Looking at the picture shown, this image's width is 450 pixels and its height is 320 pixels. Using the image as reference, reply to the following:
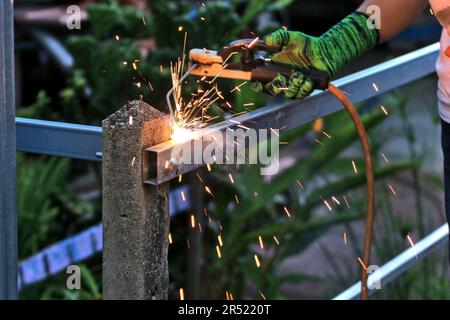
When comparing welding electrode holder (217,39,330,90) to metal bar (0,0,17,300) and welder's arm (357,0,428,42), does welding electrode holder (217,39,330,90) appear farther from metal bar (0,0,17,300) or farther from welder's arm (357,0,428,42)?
metal bar (0,0,17,300)

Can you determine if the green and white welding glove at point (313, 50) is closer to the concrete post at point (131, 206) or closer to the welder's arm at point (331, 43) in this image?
the welder's arm at point (331, 43)

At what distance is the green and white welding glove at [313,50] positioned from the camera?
207cm

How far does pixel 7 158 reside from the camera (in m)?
1.88

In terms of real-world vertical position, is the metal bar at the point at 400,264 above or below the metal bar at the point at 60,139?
below

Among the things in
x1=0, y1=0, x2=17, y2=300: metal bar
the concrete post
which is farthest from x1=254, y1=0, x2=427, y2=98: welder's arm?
x1=0, y1=0, x2=17, y2=300: metal bar

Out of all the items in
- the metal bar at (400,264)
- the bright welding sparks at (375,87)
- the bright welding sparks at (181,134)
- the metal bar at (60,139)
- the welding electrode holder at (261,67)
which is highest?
the bright welding sparks at (375,87)

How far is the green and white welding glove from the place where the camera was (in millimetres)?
2066

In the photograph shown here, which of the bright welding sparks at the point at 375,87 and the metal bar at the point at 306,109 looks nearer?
the metal bar at the point at 306,109

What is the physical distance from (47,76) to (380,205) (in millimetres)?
3038

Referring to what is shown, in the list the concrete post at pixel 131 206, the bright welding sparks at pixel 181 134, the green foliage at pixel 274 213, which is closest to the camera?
the concrete post at pixel 131 206

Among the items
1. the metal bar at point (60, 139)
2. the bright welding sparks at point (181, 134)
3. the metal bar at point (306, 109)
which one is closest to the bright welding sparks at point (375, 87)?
the metal bar at point (306, 109)

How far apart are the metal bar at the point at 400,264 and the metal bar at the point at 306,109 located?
54cm
